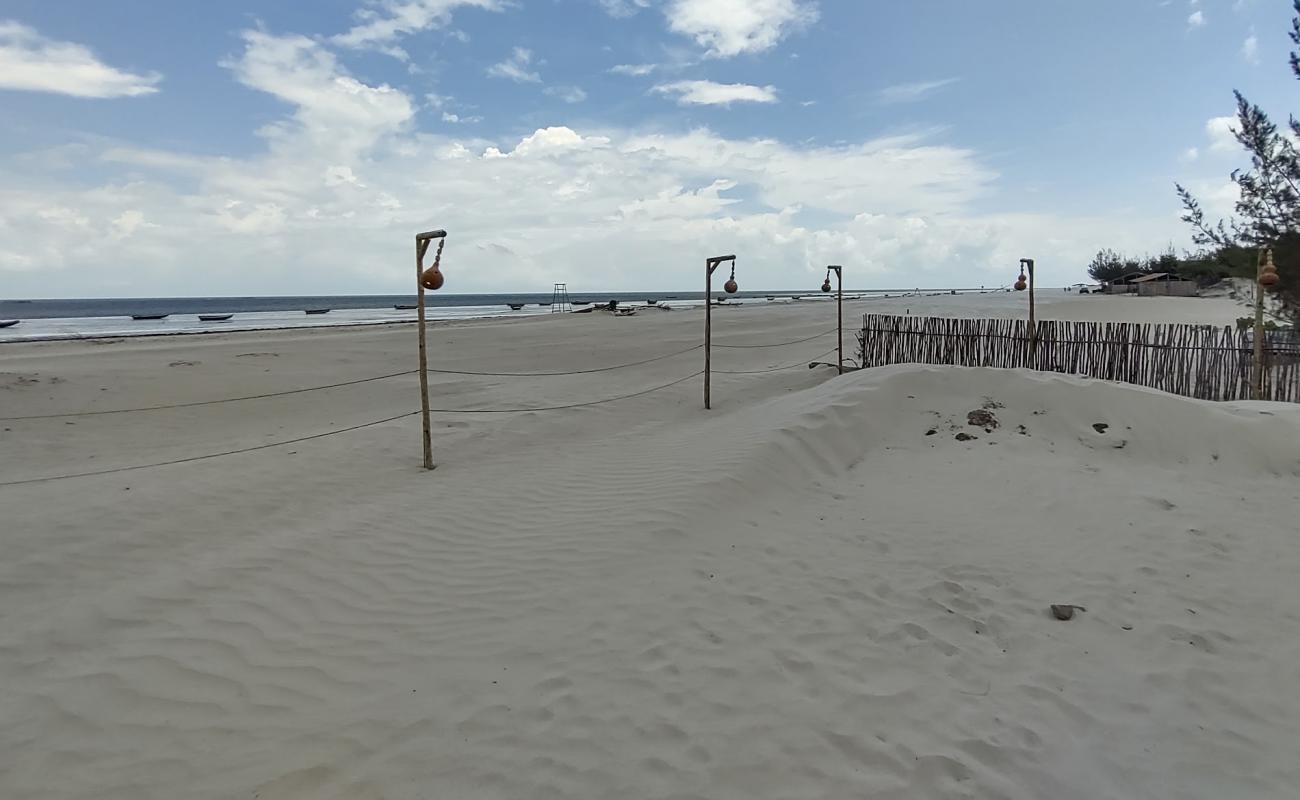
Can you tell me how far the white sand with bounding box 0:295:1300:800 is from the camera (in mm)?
2738

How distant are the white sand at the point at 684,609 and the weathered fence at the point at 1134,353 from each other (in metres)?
1.74

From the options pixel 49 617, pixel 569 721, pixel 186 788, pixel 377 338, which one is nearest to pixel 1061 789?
pixel 569 721

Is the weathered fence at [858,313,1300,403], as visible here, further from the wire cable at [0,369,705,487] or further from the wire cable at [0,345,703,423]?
the wire cable at [0,345,703,423]

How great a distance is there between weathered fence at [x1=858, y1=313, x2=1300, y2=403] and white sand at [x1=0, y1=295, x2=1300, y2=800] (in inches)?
68.3

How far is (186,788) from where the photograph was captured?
102 inches

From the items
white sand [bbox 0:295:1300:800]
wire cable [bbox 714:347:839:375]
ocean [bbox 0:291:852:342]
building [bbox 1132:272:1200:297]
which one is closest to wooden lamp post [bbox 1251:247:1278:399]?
white sand [bbox 0:295:1300:800]

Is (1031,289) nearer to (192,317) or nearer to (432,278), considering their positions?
(432,278)

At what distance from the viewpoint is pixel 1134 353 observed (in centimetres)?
940

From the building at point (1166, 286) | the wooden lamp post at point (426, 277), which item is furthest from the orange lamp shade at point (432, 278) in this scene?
the building at point (1166, 286)

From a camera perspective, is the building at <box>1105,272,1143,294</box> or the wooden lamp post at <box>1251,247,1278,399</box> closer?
the wooden lamp post at <box>1251,247,1278,399</box>

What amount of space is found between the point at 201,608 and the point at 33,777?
4.34 feet

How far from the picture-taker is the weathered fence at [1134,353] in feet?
29.3

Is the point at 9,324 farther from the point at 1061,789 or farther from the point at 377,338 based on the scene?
the point at 1061,789

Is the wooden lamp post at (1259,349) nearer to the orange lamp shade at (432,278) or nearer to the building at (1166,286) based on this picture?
the orange lamp shade at (432,278)
